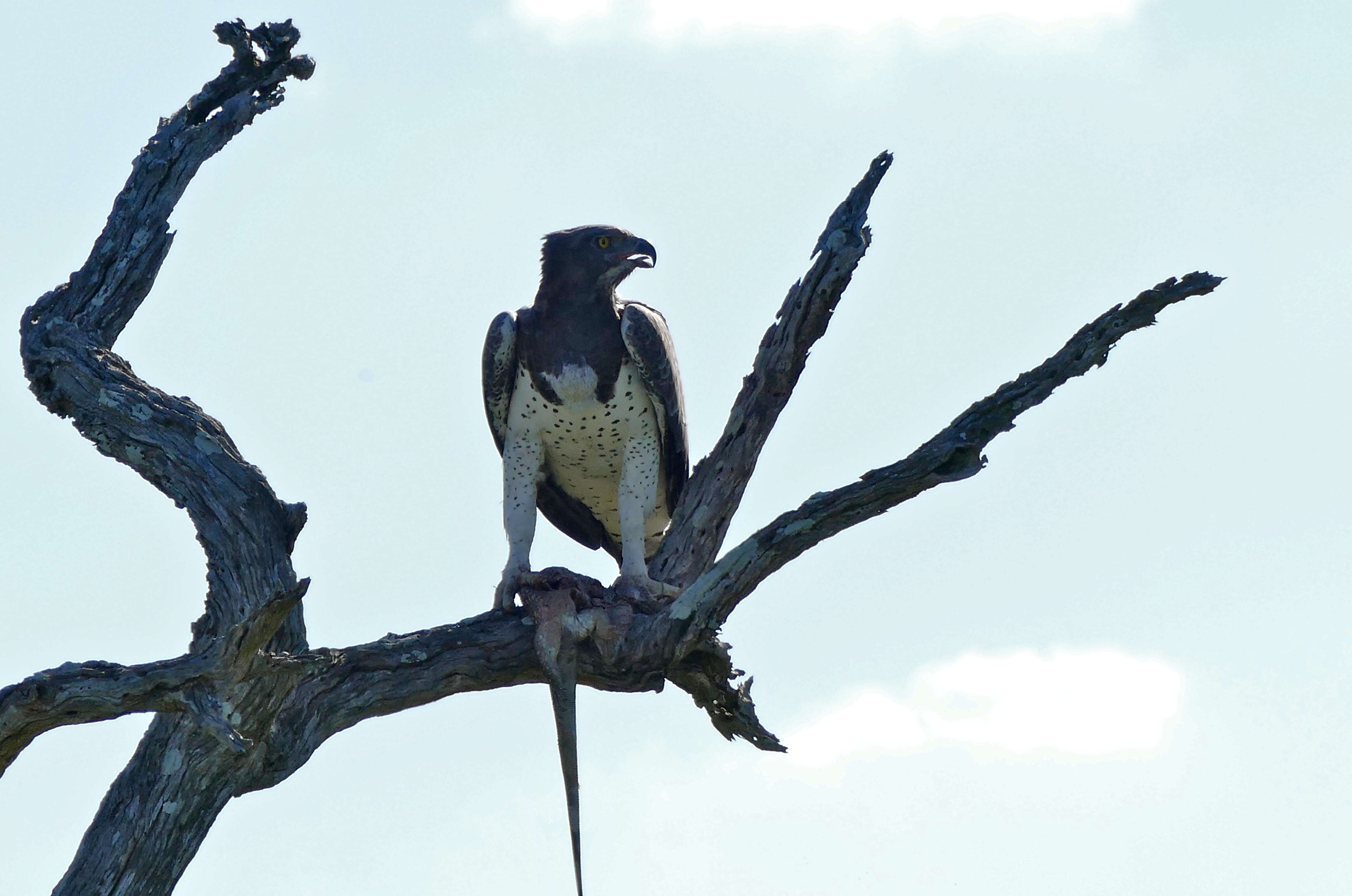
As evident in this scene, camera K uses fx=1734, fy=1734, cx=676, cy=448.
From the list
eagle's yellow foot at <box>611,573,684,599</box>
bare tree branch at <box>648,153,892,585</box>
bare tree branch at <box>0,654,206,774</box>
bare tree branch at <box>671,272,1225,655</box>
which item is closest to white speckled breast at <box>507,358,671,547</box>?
bare tree branch at <box>648,153,892,585</box>

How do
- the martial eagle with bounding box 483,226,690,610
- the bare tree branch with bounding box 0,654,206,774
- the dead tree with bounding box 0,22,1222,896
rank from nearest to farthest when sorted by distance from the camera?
the bare tree branch with bounding box 0,654,206,774 < the dead tree with bounding box 0,22,1222,896 < the martial eagle with bounding box 483,226,690,610

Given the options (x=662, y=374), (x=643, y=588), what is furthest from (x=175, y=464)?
(x=662, y=374)

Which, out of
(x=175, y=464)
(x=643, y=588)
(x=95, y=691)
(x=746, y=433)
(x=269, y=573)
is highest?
(x=746, y=433)

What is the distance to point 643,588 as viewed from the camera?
9188mm

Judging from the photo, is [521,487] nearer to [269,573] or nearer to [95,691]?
[269,573]

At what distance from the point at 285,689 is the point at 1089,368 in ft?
13.6

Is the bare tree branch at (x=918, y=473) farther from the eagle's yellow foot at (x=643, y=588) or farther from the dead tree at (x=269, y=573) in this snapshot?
the eagle's yellow foot at (x=643, y=588)

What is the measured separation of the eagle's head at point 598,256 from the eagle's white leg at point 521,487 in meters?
0.96

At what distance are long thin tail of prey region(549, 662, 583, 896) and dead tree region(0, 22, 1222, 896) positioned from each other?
5.4 inches

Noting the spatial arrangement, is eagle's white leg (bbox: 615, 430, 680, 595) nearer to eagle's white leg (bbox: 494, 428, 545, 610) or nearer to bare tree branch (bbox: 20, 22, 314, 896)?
eagle's white leg (bbox: 494, 428, 545, 610)

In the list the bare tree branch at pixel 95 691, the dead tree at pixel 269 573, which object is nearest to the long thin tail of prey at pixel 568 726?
the dead tree at pixel 269 573

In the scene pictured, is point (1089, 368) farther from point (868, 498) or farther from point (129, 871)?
point (129, 871)

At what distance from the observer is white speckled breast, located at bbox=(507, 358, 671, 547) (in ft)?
32.6

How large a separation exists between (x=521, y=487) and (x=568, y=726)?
2222 millimetres
